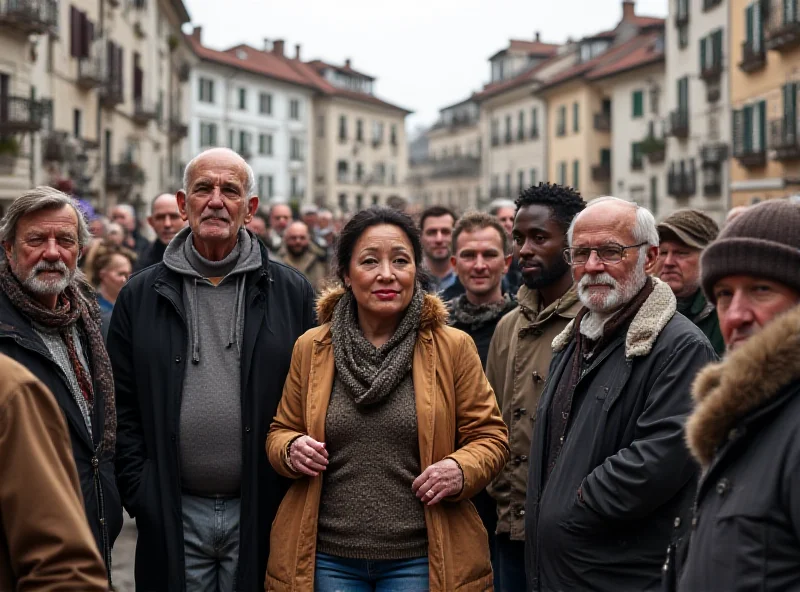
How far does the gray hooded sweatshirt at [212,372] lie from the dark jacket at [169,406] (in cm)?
4

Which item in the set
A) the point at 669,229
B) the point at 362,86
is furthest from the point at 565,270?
the point at 362,86

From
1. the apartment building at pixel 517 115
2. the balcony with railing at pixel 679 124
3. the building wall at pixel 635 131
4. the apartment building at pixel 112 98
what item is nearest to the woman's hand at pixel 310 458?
the apartment building at pixel 112 98

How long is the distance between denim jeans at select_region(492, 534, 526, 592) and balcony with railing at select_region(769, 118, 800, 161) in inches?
968

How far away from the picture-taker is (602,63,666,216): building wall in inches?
1847

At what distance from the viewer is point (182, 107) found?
51.7 meters

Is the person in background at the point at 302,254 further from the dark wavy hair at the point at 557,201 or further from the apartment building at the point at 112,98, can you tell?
the apartment building at the point at 112,98

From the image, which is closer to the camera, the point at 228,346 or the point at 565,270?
the point at 228,346

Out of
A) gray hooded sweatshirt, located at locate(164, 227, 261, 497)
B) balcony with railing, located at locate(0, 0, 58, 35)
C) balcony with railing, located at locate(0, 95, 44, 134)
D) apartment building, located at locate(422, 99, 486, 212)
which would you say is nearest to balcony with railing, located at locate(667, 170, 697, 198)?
balcony with railing, located at locate(0, 0, 58, 35)

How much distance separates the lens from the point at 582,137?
5472cm

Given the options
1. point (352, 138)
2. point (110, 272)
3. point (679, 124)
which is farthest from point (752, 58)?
point (352, 138)

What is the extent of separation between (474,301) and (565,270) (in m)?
1.10

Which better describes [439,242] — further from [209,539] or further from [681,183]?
[681,183]

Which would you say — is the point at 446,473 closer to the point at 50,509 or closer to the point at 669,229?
the point at 50,509

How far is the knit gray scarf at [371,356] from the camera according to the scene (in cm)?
408
